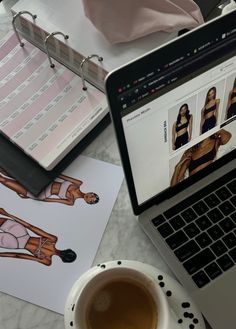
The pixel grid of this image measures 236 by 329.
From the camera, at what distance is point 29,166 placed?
65 centimetres

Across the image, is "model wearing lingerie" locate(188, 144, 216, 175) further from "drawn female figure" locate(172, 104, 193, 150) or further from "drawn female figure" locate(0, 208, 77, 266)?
"drawn female figure" locate(0, 208, 77, 266)

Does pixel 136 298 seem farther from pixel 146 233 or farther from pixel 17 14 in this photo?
pixel 17 14

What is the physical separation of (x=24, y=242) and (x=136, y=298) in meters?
0.18

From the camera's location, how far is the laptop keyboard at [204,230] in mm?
555

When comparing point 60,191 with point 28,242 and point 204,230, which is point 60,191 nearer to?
point 28,242

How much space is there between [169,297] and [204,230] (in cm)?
10

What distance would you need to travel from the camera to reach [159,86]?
1.44 ft

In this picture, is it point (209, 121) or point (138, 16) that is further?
point (138, 16)

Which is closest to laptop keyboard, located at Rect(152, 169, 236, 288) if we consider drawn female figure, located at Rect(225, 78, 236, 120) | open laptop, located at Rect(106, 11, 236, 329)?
open laptop, located at Rect(106, 11, 236, 329)

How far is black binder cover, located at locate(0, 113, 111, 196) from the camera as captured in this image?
64 centimetres

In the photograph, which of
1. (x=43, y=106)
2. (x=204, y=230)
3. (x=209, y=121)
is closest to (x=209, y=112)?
(x=209, y=121)

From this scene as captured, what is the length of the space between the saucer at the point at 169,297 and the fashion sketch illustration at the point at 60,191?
119 mm

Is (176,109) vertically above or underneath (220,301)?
above

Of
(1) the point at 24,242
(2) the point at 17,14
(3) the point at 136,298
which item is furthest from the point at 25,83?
(3) the point at 136,298
